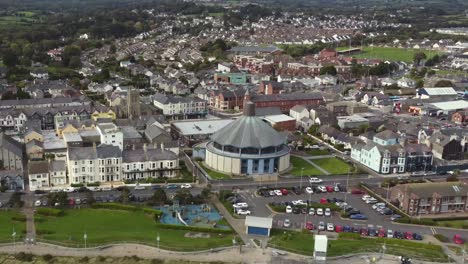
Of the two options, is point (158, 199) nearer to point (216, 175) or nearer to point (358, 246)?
point (216, 175)

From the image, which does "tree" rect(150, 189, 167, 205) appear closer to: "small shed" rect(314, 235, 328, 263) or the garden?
the garden

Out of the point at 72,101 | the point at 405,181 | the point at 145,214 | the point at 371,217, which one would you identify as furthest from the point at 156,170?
the point at 72,101

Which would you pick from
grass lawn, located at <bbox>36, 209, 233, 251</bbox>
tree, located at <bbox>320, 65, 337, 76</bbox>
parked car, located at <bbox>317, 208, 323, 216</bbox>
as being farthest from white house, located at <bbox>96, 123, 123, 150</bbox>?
tree, located at <bbox>320, 65, 337, 76</bbox>

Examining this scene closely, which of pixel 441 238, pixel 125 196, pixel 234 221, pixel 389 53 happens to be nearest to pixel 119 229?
pixel 125 196

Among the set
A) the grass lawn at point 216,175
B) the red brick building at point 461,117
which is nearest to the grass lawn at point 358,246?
the grass lawn at point 216,175

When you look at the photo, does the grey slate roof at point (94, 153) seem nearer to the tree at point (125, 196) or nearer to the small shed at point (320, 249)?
the tree at point (125, 196)
